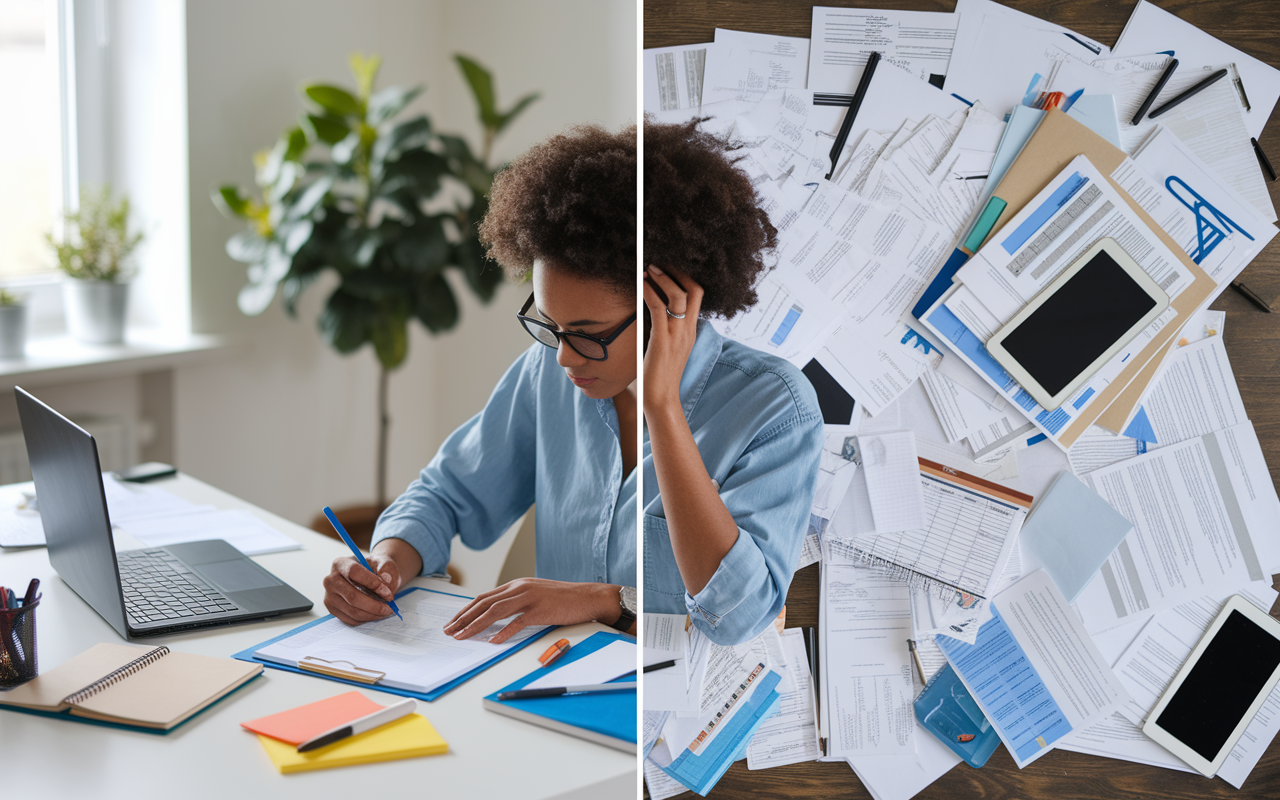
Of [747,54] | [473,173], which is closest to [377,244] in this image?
[473,173]

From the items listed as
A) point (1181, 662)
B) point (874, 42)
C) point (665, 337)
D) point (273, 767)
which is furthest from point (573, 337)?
point (1181, 662)

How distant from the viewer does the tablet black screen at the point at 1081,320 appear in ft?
3.27

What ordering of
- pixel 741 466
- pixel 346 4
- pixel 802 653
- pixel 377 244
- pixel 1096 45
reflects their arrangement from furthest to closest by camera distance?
1. pixel 346 4
2. pixel 377 244
3. pixel 802 653
4. pixel 1096 45
5. pixel 741 466

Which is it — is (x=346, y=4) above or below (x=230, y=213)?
above

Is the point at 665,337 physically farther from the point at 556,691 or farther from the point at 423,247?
the point at 423,247

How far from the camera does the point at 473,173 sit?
6.64 ft

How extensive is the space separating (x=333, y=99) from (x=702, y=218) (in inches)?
59.6

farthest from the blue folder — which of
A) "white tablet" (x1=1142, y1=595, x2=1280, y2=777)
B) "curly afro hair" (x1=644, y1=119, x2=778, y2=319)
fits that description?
"white tablet" (x1=1142, y1=595, x2=1280, y2=777)

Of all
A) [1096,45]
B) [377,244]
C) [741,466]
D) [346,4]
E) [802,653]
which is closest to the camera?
[741,466]

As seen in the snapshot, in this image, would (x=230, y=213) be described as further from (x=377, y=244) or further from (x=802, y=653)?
(x=802, y=653)

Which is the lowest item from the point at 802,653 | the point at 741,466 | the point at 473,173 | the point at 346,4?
the point at 802,653

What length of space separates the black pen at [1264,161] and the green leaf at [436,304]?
1519 millimetres

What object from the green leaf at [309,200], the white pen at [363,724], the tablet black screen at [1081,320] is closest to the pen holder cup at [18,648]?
the white pen at [363,724]

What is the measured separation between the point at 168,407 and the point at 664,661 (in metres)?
1.52
